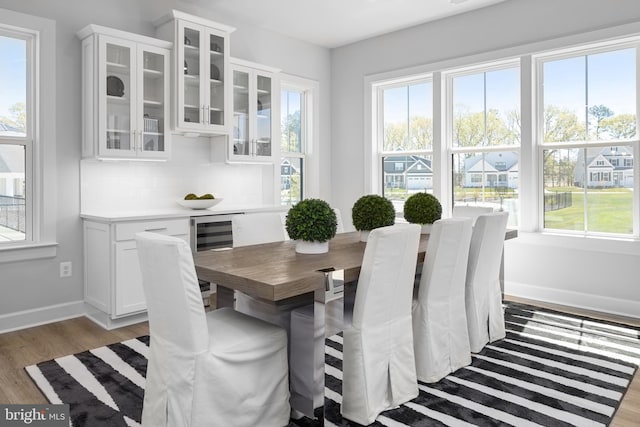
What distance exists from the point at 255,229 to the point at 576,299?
9.58ft

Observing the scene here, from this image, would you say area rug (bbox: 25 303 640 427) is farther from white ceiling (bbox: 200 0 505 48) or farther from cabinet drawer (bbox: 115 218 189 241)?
white ceiling (bbox: 200 0 505 48)

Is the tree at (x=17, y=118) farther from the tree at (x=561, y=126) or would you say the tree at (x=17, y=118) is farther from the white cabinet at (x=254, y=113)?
the tree at (x=561, y=126)

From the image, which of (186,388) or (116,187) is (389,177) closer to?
(116,187)

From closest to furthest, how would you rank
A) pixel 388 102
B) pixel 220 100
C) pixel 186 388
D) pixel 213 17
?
pixel 186 388 < pixel 220 100 < pixel 213 17 < pixel 388 102

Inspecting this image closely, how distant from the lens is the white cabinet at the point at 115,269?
3547 millimetres

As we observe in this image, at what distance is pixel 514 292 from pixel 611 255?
2.97ft

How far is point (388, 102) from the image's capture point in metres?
5.64

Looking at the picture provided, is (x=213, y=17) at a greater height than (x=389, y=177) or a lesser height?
greater

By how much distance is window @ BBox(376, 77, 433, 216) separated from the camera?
528 centimetres

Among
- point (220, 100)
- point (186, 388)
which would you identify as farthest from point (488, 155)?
point (186, 388)

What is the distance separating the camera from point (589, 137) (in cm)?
417

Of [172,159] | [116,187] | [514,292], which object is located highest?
[172,159]

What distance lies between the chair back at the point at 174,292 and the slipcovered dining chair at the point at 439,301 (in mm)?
1254

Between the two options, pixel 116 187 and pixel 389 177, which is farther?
pixel 389 177
